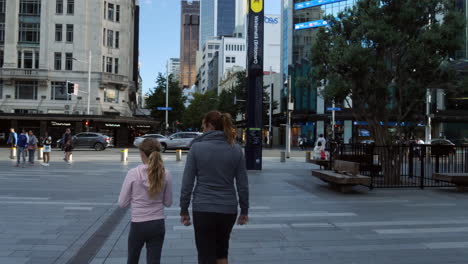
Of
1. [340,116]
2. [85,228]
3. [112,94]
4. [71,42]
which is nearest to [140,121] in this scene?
[112,94]

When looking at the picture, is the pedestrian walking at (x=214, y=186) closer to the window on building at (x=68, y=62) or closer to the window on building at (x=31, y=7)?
the window on building at (x=68, y=62)

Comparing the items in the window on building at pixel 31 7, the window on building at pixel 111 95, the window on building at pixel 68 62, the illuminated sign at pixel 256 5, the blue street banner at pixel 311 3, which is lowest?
the window on building at pixel 111 95

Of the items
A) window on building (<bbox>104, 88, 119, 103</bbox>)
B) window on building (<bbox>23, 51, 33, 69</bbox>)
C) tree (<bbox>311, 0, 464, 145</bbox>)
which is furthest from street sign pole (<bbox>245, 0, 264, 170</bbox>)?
window on building (<bbox>23, 51, 33, 69</bbox>)

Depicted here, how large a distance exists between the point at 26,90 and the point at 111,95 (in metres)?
9.45

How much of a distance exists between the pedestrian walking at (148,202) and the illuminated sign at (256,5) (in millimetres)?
15837

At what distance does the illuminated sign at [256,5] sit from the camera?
18.8 m

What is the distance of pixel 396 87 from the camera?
1375 centimetres

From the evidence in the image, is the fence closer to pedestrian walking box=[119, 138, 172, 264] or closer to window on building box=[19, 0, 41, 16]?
pedestrian walking box=[119, 138, 172, 264]

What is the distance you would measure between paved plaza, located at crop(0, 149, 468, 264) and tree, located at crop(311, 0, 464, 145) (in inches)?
119

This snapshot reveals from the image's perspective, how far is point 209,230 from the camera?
367 cm

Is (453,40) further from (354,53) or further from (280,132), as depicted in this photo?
(280,132)

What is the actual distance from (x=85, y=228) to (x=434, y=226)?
19.8 feet

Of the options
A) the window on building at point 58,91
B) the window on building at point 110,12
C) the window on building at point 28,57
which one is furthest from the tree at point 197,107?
the window on building at point 28,57

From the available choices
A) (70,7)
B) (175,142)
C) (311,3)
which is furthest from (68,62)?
(311,3)
